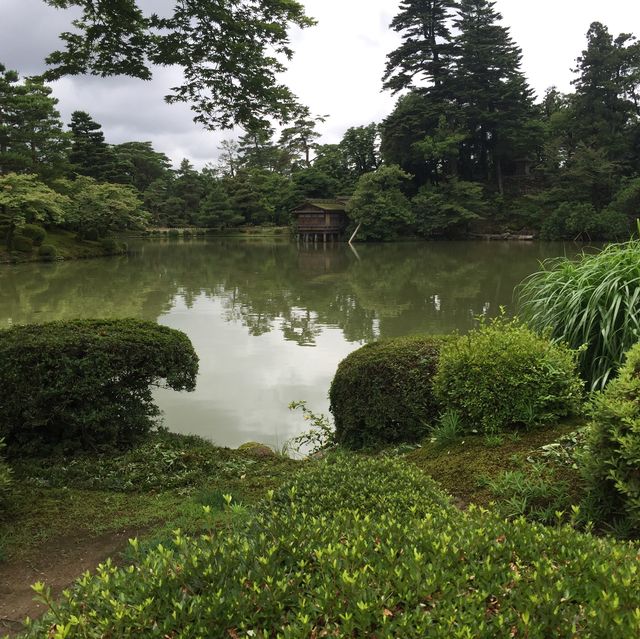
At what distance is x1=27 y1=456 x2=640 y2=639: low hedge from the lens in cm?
113

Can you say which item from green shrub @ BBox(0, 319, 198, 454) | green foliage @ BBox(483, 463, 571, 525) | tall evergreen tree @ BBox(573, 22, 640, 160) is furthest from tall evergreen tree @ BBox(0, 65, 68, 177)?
tall evergreen tree @ BBox(573, 22, 640, 160)

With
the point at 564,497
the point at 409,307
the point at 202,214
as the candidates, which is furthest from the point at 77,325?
the point at 202,214

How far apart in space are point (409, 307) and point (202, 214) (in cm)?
3427

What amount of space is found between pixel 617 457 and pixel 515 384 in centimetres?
129

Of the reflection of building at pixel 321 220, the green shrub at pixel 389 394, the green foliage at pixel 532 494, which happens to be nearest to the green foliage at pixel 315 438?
the green shrub at pixel 389 394

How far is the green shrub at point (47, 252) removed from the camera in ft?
79.7

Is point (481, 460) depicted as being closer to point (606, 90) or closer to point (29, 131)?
point (29, 131)

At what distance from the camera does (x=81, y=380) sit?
4051 millimetres

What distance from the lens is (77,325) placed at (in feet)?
14.9

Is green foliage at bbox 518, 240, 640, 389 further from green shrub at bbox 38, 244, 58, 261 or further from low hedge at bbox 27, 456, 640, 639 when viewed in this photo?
green shrub at bbox 38, 244, 58, 261

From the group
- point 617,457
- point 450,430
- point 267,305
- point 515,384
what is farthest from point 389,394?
point 267,305

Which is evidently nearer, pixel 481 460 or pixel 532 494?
pixel 532 494

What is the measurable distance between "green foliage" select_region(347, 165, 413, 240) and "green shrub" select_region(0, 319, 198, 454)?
3039cm

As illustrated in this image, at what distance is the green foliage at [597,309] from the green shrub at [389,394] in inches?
37.2
